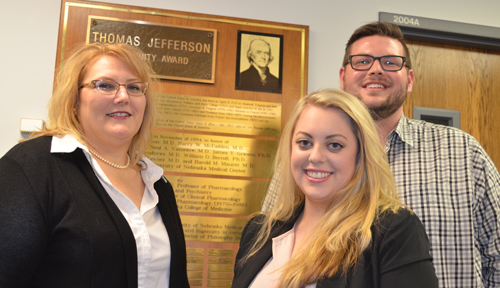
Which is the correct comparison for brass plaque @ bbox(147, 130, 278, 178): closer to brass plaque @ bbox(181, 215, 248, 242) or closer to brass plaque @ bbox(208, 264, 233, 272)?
brass plaque @ bbox(181, 215, 248, 242)

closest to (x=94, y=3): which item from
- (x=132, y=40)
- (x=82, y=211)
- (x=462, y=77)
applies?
(x=132, y=40)

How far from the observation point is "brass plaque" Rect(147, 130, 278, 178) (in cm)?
238

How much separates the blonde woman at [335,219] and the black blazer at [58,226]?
0.48 meters

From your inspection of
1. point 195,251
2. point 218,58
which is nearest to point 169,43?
point 218,58

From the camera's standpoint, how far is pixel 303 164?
1448 mm

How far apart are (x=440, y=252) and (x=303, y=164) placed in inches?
31.3

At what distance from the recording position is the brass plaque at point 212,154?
7.82 ft

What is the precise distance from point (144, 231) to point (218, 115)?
3.50 feet

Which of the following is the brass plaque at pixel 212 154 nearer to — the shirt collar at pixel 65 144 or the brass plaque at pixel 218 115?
the brass plaque at pixel 218 115

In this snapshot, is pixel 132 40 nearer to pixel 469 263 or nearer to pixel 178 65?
pixel 178 65

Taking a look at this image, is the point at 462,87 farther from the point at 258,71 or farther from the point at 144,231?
the point at 144,231

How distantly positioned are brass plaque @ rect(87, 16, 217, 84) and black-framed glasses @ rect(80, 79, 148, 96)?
721mm

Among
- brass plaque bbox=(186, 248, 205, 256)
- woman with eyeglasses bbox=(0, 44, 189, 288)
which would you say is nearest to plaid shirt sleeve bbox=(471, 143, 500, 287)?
woman with eyeglasses bbox=(0, 44, 189, 288)

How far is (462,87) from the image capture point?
2855 millimetres
